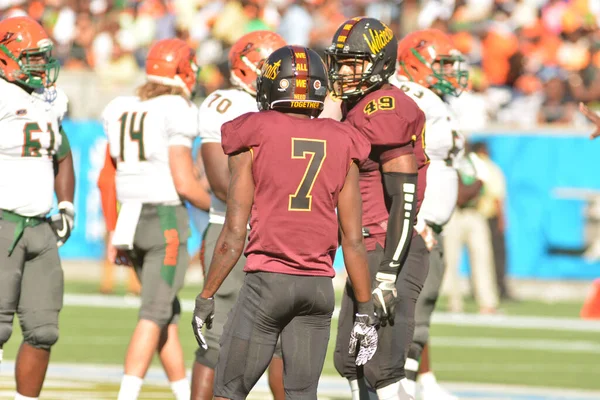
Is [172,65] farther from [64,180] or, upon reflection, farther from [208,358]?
[208,358]

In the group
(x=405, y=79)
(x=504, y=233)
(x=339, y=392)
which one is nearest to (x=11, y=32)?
(x=405, y=79)

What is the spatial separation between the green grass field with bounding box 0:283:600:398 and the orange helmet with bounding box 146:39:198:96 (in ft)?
7.45

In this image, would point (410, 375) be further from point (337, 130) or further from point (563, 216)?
point (563, 216)

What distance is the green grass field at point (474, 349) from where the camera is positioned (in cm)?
977

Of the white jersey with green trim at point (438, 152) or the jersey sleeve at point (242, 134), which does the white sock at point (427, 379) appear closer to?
the white jersey with green trim at point (438, 152)

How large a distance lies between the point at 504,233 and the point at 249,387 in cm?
1106

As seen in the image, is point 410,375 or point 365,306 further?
point 410,375

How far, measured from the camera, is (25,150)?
6.69m

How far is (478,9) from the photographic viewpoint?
745 inches

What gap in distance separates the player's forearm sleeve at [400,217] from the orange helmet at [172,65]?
2040 mm

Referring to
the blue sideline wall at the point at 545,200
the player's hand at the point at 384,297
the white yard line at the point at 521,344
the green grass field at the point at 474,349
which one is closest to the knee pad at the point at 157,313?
the green grass field at the point at 474,349

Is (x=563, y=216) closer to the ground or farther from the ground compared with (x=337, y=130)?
closer to the ground

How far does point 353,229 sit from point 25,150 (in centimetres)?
214

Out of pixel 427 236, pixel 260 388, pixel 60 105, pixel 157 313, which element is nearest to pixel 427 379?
pixel 260 388
